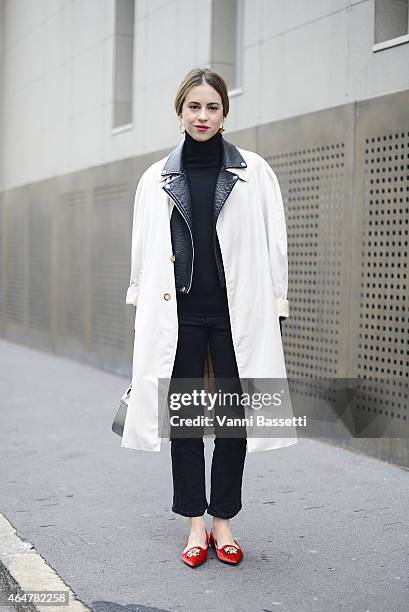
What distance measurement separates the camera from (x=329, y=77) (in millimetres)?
7340

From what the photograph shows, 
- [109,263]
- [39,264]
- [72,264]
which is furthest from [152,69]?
[39,264]

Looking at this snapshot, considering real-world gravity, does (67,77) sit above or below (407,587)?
above

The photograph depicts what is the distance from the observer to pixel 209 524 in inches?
196

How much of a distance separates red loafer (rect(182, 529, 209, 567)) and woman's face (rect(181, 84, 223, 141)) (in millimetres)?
1840

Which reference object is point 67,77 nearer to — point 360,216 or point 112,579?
point 360,216

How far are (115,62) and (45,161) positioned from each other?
3124 millimetres

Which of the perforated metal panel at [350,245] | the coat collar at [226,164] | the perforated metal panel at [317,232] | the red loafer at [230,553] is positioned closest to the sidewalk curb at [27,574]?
the red loafer at [230,553]

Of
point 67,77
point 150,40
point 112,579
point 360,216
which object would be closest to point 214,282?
point 112,579

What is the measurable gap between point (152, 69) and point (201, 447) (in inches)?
284

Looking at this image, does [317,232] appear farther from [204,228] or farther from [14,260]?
[14,260]

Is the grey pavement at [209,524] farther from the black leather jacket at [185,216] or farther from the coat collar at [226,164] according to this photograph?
the coat collar at [226,164]

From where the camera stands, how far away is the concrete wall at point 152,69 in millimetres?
7172

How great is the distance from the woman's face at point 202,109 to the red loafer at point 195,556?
184cm

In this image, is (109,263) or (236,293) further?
(109,263)
